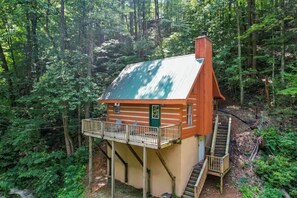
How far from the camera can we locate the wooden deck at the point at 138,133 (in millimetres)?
8961

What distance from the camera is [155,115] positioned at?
37.0 feet

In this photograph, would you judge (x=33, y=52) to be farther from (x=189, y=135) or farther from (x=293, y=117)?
(x=293, y=117)

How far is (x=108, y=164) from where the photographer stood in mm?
13828

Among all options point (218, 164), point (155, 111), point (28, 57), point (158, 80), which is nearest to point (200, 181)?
point (218, 164)

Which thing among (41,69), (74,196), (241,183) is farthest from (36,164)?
(241,183)

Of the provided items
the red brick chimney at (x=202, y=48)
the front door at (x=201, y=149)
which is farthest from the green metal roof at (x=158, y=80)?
the front door at (x=201, y=149)

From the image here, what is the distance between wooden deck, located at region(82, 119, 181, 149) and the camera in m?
8.96

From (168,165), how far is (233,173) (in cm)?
398

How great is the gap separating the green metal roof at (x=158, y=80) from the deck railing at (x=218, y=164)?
4.32 metres

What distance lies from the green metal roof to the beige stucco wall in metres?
2.92

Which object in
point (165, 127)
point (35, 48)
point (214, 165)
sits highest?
point (35, 48)

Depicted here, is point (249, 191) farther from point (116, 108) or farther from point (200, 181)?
point (116, 108)

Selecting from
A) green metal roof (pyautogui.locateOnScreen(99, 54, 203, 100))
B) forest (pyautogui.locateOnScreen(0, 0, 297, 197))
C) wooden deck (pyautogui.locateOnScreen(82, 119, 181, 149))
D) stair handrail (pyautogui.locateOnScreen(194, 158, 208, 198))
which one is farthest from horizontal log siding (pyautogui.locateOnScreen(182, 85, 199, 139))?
forest (pyautogui.locateOnScreen(0, 0, 297, 197))

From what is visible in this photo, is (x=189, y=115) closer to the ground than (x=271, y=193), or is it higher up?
higher up
